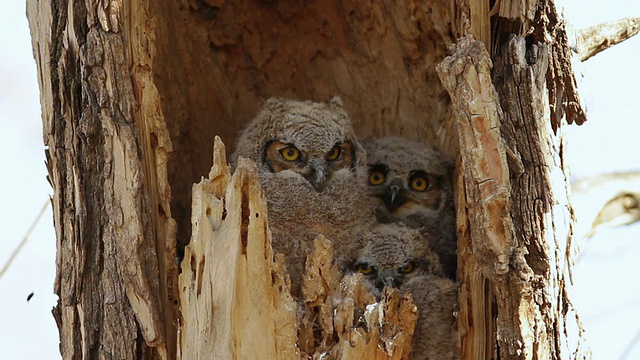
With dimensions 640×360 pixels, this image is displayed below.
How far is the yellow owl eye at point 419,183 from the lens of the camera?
172 inches

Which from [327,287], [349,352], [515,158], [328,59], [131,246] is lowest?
[349,352]

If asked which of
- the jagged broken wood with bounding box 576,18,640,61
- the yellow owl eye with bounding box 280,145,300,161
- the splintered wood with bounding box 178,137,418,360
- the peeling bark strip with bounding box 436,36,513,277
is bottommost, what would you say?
the splintered wood with bounding box 178,137,418,360

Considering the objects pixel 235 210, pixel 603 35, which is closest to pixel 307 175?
pixel 235 210

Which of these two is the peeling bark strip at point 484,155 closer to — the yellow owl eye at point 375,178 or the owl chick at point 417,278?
the owl chick at point 417,278

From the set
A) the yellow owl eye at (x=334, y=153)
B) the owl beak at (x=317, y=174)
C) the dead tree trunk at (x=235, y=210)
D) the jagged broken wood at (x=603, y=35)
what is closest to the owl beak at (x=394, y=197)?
the yellow owl eye at (x=334, y=153)

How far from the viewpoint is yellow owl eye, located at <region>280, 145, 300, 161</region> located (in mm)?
3840

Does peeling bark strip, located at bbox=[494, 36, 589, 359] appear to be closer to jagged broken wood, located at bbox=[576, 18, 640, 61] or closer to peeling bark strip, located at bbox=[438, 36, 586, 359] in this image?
peeling bark strip, located at bbox=[438, 36, 586, 359]

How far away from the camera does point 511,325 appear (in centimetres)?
292

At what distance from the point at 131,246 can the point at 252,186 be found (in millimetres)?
589

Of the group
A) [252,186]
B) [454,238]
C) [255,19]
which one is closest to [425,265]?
[454,238]

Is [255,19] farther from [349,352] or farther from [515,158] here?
[349,352]

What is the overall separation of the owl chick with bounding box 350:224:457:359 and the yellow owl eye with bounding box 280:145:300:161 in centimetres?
51

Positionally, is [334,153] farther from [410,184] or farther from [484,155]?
[484,155]

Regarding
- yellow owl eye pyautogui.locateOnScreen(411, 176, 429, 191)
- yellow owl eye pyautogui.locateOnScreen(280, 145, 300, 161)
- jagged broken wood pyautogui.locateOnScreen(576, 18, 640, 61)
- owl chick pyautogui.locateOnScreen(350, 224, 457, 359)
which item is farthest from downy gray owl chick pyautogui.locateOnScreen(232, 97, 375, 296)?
jagged broken wood pyautogui.locateOnScreen(576, 18, 640, 61)
